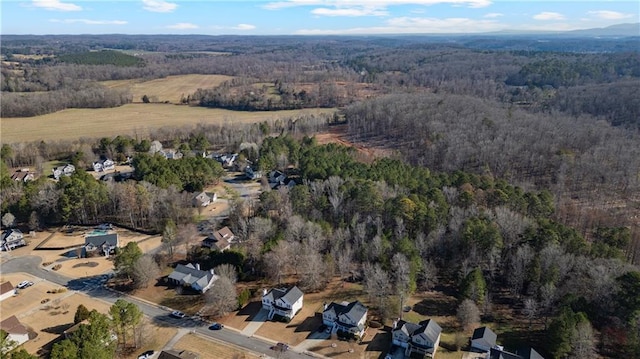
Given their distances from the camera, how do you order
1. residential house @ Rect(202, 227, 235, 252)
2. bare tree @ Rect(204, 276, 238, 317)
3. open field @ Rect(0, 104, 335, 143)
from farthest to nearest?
open field @ Rect(0, 104, 335, 143), residential house @ Rect(202, 227, 235, 252), bare tree @ Rect(204, 276, 238, 317)

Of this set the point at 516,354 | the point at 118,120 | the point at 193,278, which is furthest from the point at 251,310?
the point at 118,120

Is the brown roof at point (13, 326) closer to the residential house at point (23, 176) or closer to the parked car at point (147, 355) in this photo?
the parked car at point (147, 355)

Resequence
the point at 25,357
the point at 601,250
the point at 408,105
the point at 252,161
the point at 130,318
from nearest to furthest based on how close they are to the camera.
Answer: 1. the point at 25,357
2. the point at 130,318
3. the point at 601,250
4. the point at 252,161
5. the point at 408,105

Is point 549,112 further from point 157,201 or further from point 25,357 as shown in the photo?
point 25,357

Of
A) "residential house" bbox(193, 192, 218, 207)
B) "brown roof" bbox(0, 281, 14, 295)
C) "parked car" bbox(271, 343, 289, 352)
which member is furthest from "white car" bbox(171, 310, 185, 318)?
"residential house" bbox(193, 192, 218, 207)

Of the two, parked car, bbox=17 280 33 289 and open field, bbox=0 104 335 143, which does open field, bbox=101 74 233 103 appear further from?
parked car, bbox=17 280 33 289

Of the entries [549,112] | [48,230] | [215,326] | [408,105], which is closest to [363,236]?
[215,326]
